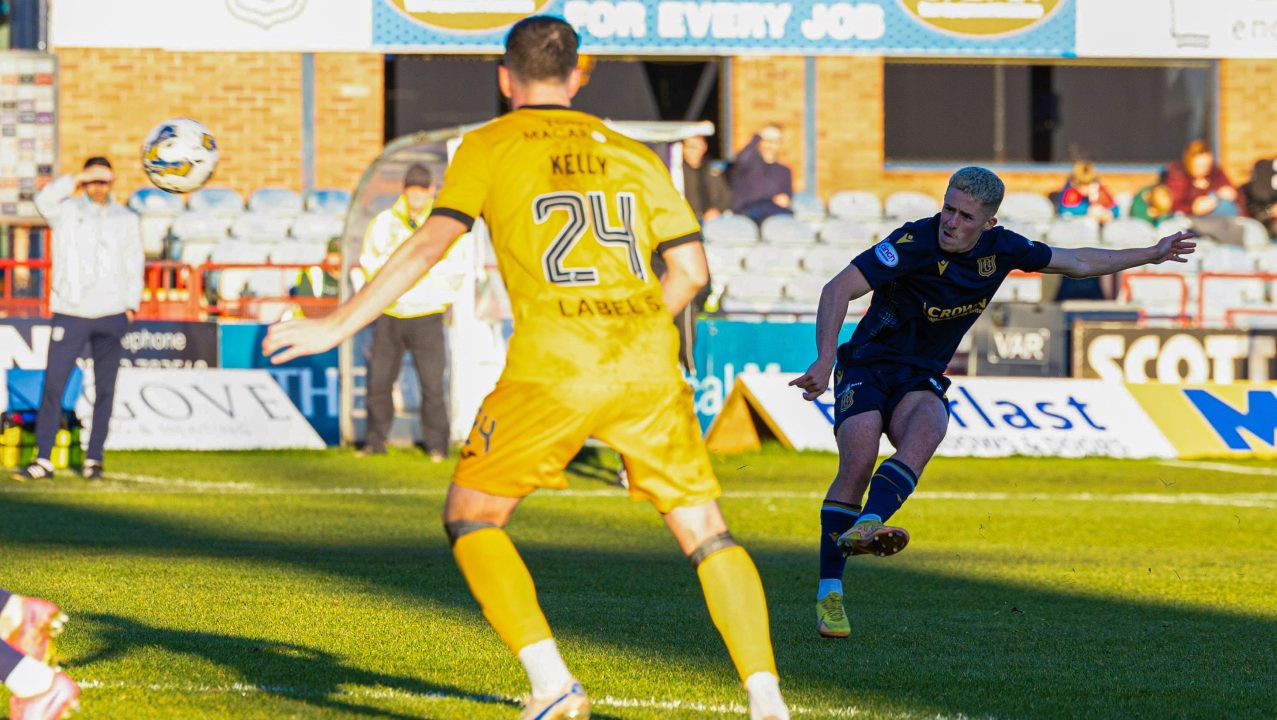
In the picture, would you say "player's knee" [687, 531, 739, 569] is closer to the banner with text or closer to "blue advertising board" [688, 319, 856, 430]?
"blue advertising board" [688, 319, 856, 430]

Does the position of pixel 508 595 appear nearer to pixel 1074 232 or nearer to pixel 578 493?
pixel 578 493

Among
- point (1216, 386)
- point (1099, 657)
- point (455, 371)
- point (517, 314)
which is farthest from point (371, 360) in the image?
point (517, 314)

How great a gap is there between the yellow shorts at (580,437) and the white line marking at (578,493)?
8.12 m

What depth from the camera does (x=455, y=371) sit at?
16.8m

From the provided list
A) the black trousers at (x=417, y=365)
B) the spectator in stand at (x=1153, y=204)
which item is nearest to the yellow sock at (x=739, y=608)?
the black trousers at (x=417, y=365)

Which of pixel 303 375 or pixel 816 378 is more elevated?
pixel 816 378

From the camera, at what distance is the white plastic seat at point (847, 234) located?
76.3ft

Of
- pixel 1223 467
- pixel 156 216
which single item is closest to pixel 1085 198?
pixel 1223 467

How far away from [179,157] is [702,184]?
10694 mm

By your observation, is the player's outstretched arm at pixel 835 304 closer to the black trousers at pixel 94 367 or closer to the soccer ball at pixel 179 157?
the soccer ball at pixel 179 157

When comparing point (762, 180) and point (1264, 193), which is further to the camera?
point (1264, 193)

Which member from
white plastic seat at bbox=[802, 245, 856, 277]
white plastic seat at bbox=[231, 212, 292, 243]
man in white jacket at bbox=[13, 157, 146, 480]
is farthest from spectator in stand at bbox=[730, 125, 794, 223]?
man in white jacket at bbox=[13, 157, 146, 480]

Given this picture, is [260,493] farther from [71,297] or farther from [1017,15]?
[1017,15]

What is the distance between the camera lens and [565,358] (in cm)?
471
